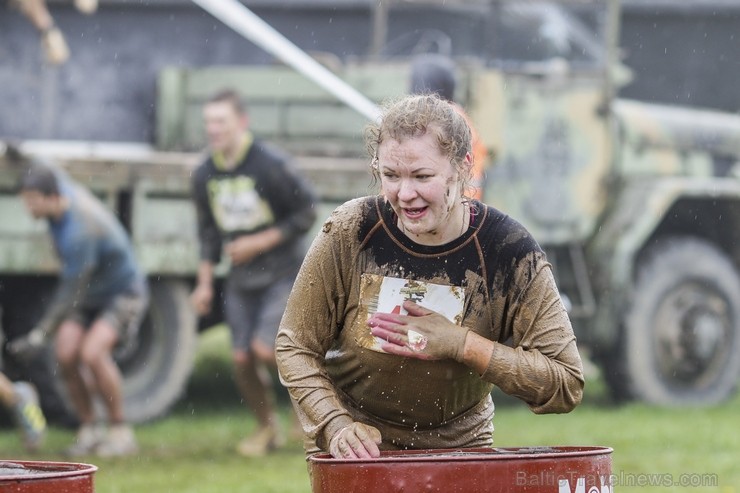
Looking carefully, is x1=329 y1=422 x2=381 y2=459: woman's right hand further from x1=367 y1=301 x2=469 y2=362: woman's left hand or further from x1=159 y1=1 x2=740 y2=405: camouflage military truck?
x1=159 y1=1 x2=740 y2=405: camouflage military truck

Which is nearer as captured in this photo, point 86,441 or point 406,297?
point 406,297

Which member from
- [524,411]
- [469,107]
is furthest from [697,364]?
[469,107]

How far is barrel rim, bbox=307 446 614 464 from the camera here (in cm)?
339

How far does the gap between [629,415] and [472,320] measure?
25.4 ft

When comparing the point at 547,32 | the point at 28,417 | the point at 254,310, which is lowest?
the point at 28,417

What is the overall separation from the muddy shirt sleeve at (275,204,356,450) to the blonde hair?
0.72 feet

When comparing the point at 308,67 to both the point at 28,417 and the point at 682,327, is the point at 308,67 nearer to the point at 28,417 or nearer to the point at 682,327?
the point at 28,417

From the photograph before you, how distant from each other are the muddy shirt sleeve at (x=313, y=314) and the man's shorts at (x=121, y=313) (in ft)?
19.0

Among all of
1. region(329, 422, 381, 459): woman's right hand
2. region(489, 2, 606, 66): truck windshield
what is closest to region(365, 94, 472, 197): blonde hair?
region(329, 422, 381, 459): woman's right hand

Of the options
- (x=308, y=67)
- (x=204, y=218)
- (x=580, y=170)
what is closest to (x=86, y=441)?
(x=204, y=218)

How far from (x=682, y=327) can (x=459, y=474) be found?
29.1 feet

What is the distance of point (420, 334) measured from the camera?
3.74m

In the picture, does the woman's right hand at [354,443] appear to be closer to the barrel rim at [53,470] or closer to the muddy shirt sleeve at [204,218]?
the barrel rim at [53,470]

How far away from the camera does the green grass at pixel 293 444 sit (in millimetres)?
8305
